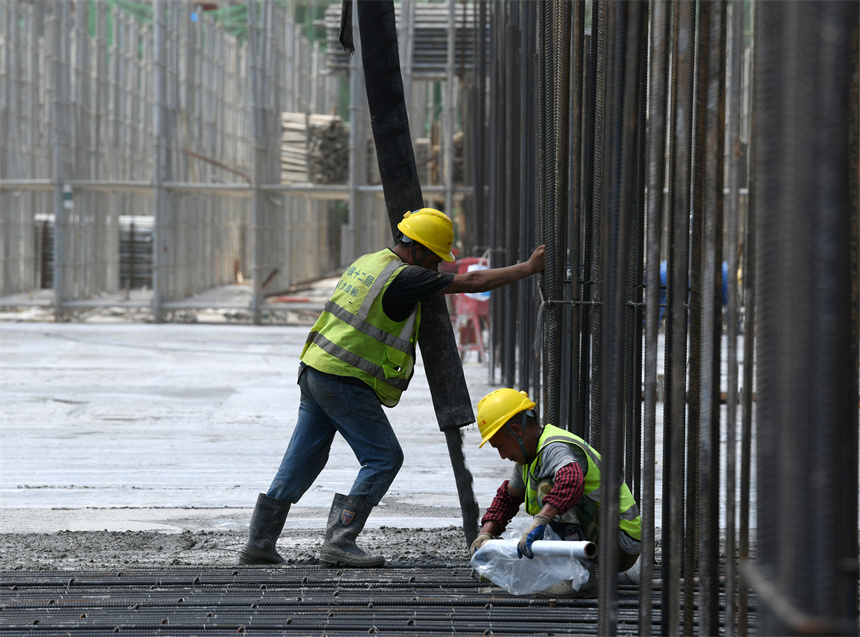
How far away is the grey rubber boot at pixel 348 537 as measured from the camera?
17.2ft

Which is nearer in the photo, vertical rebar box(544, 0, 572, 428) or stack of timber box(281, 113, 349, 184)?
vertical rebar box(544, 0, 572, 428)

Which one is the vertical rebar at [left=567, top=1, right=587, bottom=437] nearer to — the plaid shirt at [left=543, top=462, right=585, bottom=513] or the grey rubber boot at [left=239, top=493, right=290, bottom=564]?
the plaid shirt at [left=543, top=462, right=585, bottom=513]

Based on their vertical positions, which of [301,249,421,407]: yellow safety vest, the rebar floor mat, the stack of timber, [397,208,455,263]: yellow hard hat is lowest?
the rebar floor mat

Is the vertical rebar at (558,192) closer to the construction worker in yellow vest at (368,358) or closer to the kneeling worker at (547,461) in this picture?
the construction worker in yellow vest at (368,358)

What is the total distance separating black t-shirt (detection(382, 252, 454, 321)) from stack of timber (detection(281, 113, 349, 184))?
622 inches

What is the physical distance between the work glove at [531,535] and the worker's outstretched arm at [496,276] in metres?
1.28

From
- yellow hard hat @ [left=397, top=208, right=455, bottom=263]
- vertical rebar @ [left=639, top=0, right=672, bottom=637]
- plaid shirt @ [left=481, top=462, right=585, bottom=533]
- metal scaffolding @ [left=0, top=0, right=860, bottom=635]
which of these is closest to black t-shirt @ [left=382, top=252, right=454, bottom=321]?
yellow hard hat @ [left=397, top=208, right=455, bottom=263]

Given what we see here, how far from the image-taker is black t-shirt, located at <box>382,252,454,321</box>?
16.6 ft

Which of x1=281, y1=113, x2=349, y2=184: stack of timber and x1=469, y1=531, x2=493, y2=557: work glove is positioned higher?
x1=281, y1=113, x2=349, y2=184: stack of timber

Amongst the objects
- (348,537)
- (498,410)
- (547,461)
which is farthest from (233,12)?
(547,461)

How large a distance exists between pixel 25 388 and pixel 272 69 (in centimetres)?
940

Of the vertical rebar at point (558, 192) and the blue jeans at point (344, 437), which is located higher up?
the vertical rebar at point (558, 192)

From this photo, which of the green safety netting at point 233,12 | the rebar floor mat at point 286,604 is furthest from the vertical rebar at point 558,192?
the green safety netting at point 233,12

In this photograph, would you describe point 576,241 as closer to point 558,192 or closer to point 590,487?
point 558,192
